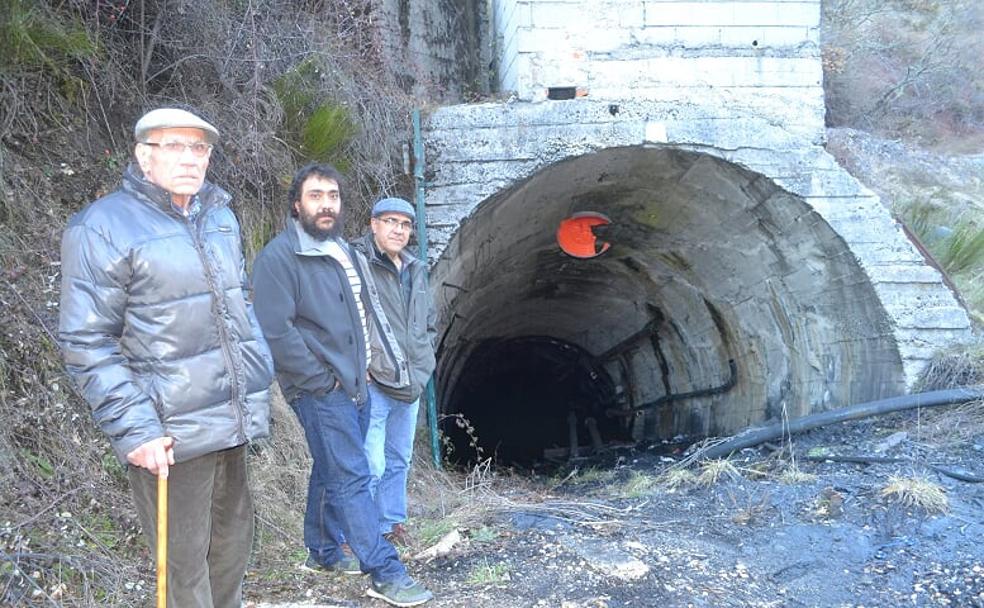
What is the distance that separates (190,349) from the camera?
2531mm

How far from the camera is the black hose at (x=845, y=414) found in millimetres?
6000

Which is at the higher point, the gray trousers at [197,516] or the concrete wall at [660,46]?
the concrete wall at [660,46]

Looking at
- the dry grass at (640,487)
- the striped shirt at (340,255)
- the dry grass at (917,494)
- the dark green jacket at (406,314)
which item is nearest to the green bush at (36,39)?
the striped shirt at (340,255)

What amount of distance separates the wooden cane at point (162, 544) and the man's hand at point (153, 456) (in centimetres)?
5

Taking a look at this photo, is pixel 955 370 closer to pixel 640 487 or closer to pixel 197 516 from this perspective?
pixel 640 487

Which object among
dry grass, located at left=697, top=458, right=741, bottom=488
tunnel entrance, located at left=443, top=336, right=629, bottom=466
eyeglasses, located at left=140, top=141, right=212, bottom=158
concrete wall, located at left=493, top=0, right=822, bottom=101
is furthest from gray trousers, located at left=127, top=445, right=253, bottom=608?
tunnel entrance, located at left=443, top=336, right=629, bottom=466

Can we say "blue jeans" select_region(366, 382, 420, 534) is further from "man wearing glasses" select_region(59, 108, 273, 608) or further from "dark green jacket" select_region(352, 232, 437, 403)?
"man wearing glasses" select_region(59, 108, 273, 608)

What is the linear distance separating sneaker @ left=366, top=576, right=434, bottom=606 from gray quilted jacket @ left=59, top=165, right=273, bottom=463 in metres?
1.05

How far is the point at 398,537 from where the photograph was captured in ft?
13.3

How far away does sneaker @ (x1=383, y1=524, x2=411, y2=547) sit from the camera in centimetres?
405

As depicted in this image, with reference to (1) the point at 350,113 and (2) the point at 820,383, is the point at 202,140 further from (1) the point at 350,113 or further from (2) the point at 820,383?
(2) the point at 820,383

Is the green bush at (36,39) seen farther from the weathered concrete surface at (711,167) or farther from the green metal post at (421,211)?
the weathered concrete surface at (711,167)

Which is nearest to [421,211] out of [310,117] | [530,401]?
[310,117]

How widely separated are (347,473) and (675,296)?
6.45m
